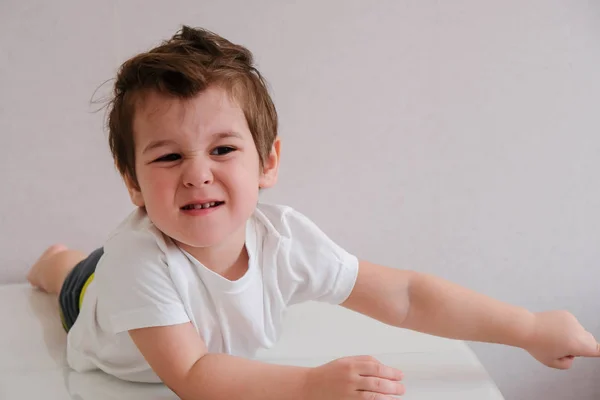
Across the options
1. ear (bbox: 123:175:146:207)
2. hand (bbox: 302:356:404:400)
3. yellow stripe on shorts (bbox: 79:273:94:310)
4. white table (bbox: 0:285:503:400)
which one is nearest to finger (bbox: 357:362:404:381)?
hand (bbox: 302:356:404:400)

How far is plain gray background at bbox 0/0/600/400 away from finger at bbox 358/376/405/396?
1.74ft

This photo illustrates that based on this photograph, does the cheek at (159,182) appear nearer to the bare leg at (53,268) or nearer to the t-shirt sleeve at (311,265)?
the t-shirt sleeve at (311,265)

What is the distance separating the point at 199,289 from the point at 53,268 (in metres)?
0.37

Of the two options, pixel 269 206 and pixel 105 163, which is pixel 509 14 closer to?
pixel 269 206

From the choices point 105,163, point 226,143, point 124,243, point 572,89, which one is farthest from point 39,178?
point 572,89

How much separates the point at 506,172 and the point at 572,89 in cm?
17

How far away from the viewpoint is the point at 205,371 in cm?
74

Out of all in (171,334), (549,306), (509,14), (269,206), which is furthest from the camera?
(549,306)

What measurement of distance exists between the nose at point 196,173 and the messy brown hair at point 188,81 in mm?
70

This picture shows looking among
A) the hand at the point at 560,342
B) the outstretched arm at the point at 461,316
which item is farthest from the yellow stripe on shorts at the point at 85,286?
the hand at the point at 560,342

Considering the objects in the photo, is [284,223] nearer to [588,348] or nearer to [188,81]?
[188,81]

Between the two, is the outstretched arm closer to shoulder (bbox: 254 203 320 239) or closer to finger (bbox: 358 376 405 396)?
shoulder (bbox: 254 203 320 239)

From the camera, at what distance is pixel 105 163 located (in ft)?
3.85

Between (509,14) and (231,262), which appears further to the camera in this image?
(509,14)
